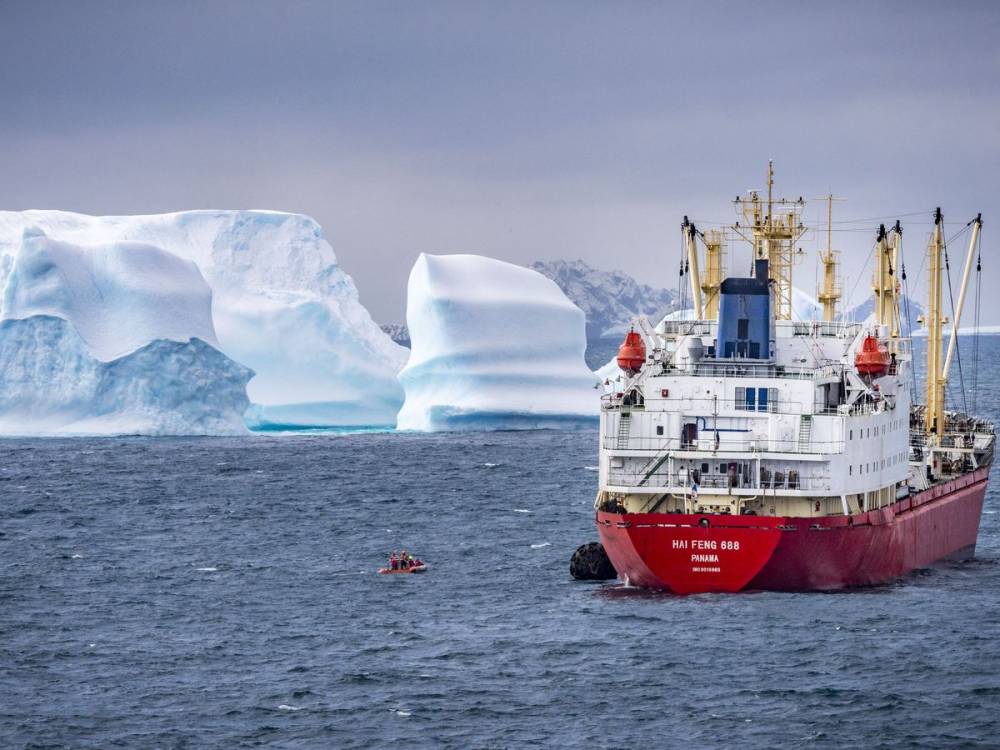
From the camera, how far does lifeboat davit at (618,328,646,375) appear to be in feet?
140

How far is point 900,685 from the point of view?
1278 inches

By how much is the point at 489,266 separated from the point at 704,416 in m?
53.3

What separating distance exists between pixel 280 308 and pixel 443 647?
66.7 metres

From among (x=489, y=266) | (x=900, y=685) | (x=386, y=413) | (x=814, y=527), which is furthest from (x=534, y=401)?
(x=900, y=685)

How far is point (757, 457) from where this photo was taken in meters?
39.8

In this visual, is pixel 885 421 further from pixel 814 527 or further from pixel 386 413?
pixel 386 413

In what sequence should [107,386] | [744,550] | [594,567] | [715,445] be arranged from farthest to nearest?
[107,386] → [594,567] → [715,445] → [744,550]

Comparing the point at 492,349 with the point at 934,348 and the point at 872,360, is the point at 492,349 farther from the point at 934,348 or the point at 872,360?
the point at 872,360

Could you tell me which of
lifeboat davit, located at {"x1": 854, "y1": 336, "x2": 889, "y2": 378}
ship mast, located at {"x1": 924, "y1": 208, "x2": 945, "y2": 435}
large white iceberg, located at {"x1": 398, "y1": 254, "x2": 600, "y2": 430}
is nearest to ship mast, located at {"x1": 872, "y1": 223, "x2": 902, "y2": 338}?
ship mast, located at {"x1": 924, "y1": 208, "x2": 945, "y2": 435}

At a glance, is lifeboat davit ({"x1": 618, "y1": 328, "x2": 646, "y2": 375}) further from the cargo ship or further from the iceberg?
the iceberg

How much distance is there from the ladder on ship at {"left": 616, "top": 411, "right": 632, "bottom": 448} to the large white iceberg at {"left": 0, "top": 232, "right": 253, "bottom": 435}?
158 feet

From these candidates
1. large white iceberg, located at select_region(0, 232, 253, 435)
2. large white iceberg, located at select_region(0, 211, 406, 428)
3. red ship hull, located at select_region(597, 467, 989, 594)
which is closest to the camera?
red ship hull, located at select_region(597, 467, 989, 594)

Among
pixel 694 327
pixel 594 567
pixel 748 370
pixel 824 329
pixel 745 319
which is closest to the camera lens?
pixel 748 370

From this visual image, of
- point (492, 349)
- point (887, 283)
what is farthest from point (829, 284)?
point (492, 349)
